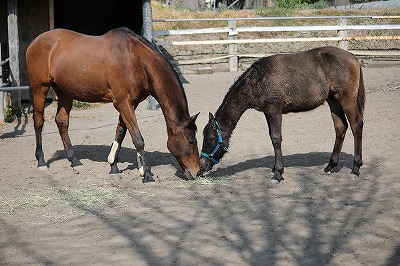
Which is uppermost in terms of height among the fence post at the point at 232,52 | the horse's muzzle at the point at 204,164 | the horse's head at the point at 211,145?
the horse's head at the point at 211,145

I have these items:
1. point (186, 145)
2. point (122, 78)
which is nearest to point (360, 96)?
point (186, 145)

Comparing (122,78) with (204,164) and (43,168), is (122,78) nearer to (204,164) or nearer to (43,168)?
(204,164)

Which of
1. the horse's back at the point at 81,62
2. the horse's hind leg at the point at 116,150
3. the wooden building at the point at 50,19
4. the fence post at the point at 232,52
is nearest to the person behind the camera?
the horse's back at the point at 81,62

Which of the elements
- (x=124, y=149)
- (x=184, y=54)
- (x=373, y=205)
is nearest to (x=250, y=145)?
(x=124, y=149)

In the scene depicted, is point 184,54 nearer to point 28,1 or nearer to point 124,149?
point 28,1

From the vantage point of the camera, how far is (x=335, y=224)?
5.54m

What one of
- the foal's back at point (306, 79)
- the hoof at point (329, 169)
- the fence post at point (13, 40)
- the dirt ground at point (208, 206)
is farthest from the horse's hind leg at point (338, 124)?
the fence post at point (13, 40)

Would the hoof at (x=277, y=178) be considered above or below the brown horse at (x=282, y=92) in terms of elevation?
below

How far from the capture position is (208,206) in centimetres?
620

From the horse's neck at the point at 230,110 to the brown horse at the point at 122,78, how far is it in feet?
1.43

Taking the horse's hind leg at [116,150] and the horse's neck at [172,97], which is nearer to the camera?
→ the horse's neck at [172,97]

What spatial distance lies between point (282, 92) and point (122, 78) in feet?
5.87

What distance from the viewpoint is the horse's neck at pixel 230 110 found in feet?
24.4

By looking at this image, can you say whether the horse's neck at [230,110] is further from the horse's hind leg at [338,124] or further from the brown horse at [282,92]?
the horse's hind leg at [338,124]
